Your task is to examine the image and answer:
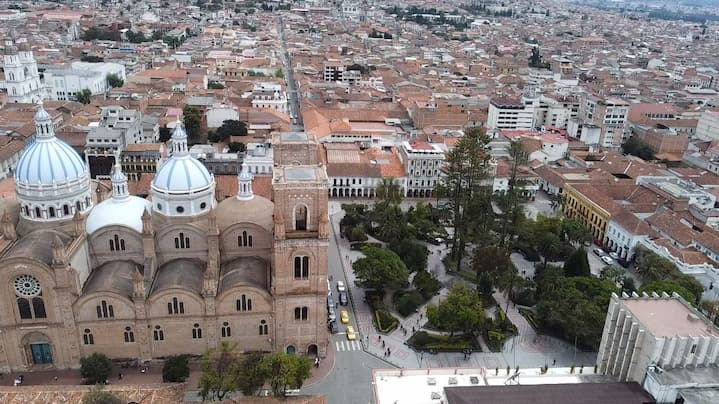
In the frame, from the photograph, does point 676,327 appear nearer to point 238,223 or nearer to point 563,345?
point 563,345

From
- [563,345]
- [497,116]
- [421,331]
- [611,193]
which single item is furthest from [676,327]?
[497,116]

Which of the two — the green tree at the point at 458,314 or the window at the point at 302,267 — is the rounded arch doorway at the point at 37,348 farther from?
the green tree at the point at 458,314

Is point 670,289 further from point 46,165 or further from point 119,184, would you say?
point 46,165

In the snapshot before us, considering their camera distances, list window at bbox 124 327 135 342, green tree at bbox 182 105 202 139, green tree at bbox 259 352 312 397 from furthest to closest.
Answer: green tree at bbox 182 105 202 139, window at bbox 124 327 135 342, green tree at bbox 259 352 312 397

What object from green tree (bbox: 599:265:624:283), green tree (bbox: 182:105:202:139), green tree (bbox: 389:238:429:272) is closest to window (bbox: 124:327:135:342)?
green tree (bbox: 389:238:429:272)

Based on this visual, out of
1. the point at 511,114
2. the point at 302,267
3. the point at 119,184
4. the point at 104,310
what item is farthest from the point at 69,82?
the point at 302,267

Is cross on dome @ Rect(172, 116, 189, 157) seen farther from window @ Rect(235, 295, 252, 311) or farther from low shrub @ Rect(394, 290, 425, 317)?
low shrub @ Rect(394, 290, 425, 317)
